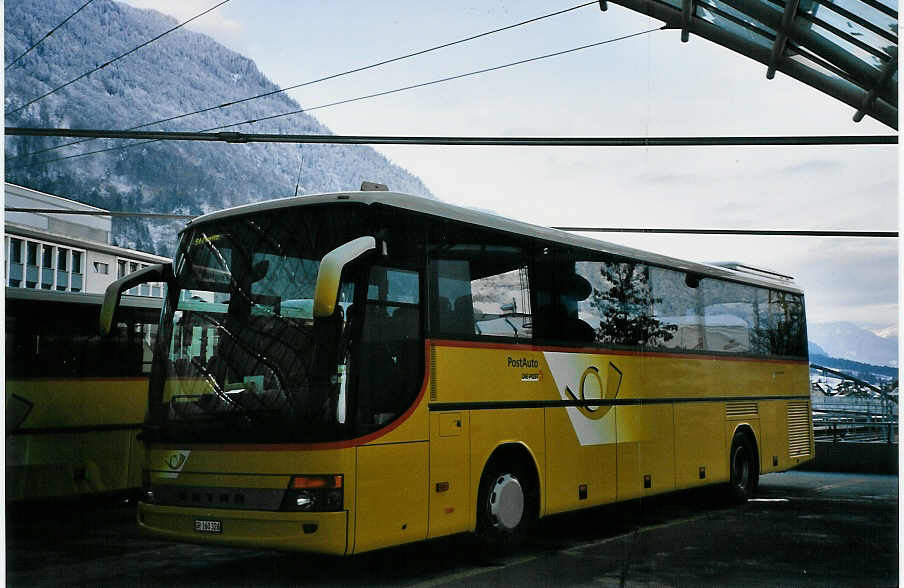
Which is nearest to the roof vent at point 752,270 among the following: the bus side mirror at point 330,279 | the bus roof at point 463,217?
the bus roof at point 463,217

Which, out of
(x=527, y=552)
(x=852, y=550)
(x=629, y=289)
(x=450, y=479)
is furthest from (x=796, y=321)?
(x=450, y=479)

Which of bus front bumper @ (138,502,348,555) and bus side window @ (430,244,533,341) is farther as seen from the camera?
bus side window @ (430,244,533,341)

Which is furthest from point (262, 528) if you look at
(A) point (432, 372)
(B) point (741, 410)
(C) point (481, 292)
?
(B) point (741, 410)

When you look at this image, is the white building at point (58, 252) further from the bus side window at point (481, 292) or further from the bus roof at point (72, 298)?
the bus side window at point (481, 292)

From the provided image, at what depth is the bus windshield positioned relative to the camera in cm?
679

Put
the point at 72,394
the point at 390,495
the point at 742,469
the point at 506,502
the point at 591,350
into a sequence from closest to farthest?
the point at 390,495 < the point at 506,502 < the point at 591,350 < the point at 72,394 < the point at 742,469

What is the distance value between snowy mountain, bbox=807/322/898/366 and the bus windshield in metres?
4.37

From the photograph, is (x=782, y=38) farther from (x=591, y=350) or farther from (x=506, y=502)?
(x=506, y=502)

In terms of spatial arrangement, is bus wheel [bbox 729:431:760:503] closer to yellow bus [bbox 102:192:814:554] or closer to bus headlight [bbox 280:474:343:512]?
yellow bus [bbox 102:192:814:554]

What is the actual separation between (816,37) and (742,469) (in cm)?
652

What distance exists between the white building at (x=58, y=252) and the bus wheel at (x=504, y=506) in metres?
3.80

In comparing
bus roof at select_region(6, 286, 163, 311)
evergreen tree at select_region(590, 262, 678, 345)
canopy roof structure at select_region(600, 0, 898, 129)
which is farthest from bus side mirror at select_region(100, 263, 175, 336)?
canopy roof structure at select_region(600, 0, 898, 129)

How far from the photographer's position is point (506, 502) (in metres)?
8.36

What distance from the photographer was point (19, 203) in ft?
33.2
